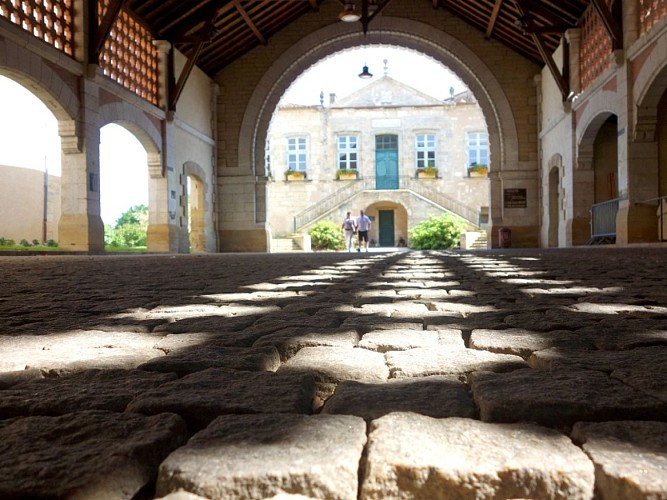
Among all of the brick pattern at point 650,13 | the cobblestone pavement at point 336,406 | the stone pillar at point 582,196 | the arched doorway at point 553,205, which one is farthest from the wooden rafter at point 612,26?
the cobblestone pavement at point 336,406

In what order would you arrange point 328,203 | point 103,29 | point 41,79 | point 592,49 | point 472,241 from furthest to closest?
point 328,203 → point 472,241 → point 592,49 → point 103,29 → point 41,79

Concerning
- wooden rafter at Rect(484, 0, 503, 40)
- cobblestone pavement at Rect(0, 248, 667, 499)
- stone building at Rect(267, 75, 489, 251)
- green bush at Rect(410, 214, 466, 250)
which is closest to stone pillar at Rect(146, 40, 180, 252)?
wooden rafter at Rect(484, 0, 503, 40)

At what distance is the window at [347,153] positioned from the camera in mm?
31250

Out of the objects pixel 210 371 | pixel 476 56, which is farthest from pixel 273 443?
pixel 476 56

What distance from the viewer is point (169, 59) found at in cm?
1578

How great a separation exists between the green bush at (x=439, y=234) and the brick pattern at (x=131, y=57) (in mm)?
13263

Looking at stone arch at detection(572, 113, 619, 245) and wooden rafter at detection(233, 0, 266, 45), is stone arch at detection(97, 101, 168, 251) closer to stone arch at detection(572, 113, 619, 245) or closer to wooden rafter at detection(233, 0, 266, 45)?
wooden rafter at detection(233, 0, 266, 45)

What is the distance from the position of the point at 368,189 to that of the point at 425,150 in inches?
152

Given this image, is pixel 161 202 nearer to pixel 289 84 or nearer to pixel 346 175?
pixel 289 84

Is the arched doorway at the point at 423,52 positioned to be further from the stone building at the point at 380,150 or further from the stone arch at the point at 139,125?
the stone building at the point at 380,150

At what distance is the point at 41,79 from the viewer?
10.3 m

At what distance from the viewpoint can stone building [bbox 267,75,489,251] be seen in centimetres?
3044

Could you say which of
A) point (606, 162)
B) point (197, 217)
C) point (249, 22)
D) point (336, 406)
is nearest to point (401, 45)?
point (249, 22)

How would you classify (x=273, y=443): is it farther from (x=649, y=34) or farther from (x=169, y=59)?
(x=169, y=59)
